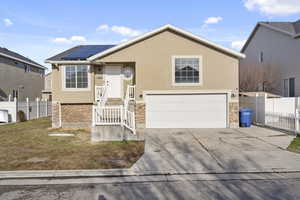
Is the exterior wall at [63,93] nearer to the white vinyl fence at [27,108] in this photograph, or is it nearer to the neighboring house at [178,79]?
the neighboring house at [178,79]

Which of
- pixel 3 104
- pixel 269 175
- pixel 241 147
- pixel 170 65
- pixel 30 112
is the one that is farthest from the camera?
pixel 30 112

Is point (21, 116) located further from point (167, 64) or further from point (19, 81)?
point (167, 64)

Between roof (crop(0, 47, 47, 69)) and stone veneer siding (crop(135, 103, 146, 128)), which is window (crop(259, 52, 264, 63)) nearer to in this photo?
stone veneer siding (crop(135, 103, 146, 128))

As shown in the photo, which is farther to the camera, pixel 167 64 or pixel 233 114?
pixel 167 64

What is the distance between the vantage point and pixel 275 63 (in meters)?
22.3

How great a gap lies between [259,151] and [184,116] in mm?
Answer: 6420

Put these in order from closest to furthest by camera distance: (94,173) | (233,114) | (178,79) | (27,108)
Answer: (94,173)
(233,114)
(178,79)
(27,108)

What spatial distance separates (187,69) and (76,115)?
24.6 feet

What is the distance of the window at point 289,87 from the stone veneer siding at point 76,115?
17.2m

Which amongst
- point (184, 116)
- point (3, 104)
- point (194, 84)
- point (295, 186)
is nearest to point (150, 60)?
point (194, 84)

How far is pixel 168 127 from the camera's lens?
47.0 feet

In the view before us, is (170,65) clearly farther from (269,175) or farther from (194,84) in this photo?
(269,175)

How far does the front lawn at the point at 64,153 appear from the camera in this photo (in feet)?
22.2

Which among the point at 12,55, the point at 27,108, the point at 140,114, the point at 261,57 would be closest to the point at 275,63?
the point at 261,57
